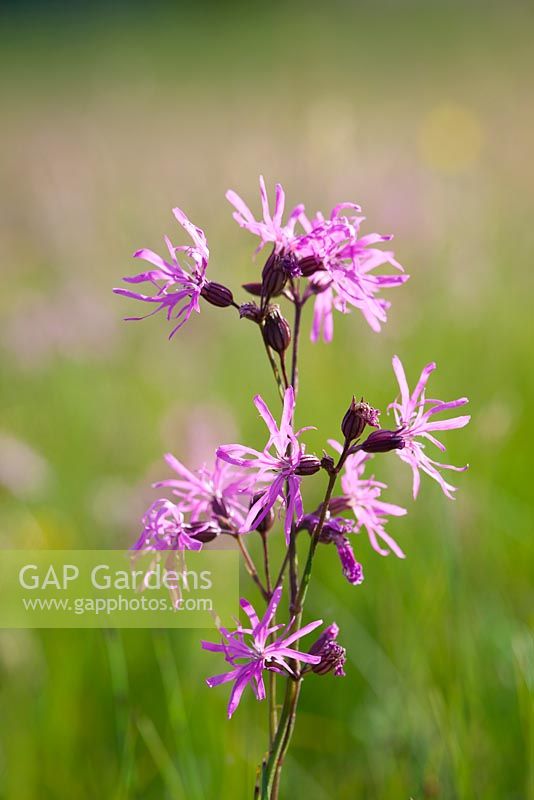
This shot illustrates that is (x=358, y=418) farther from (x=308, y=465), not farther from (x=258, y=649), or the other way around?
(x=258, y=649)

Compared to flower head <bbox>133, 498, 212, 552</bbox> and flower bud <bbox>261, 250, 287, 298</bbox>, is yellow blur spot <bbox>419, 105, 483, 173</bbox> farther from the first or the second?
flower head <bbox>133, 498, 212, 552</bbox>

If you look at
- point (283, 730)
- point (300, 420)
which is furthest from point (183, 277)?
point (300, 420)

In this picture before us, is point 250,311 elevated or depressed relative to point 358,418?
elevated

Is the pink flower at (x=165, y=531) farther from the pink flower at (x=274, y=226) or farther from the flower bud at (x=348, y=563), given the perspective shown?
the pink flower at (x=274, y=226)

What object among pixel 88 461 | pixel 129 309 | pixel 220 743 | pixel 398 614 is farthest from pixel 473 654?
pixel 129 309

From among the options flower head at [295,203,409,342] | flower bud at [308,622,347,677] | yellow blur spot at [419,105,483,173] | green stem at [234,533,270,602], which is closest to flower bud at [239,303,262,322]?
flower head at [295,203,409,342]

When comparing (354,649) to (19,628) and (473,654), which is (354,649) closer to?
(473,654)

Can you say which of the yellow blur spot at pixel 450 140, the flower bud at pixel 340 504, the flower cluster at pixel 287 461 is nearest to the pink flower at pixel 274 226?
the flower cluster at pixel 287 461
